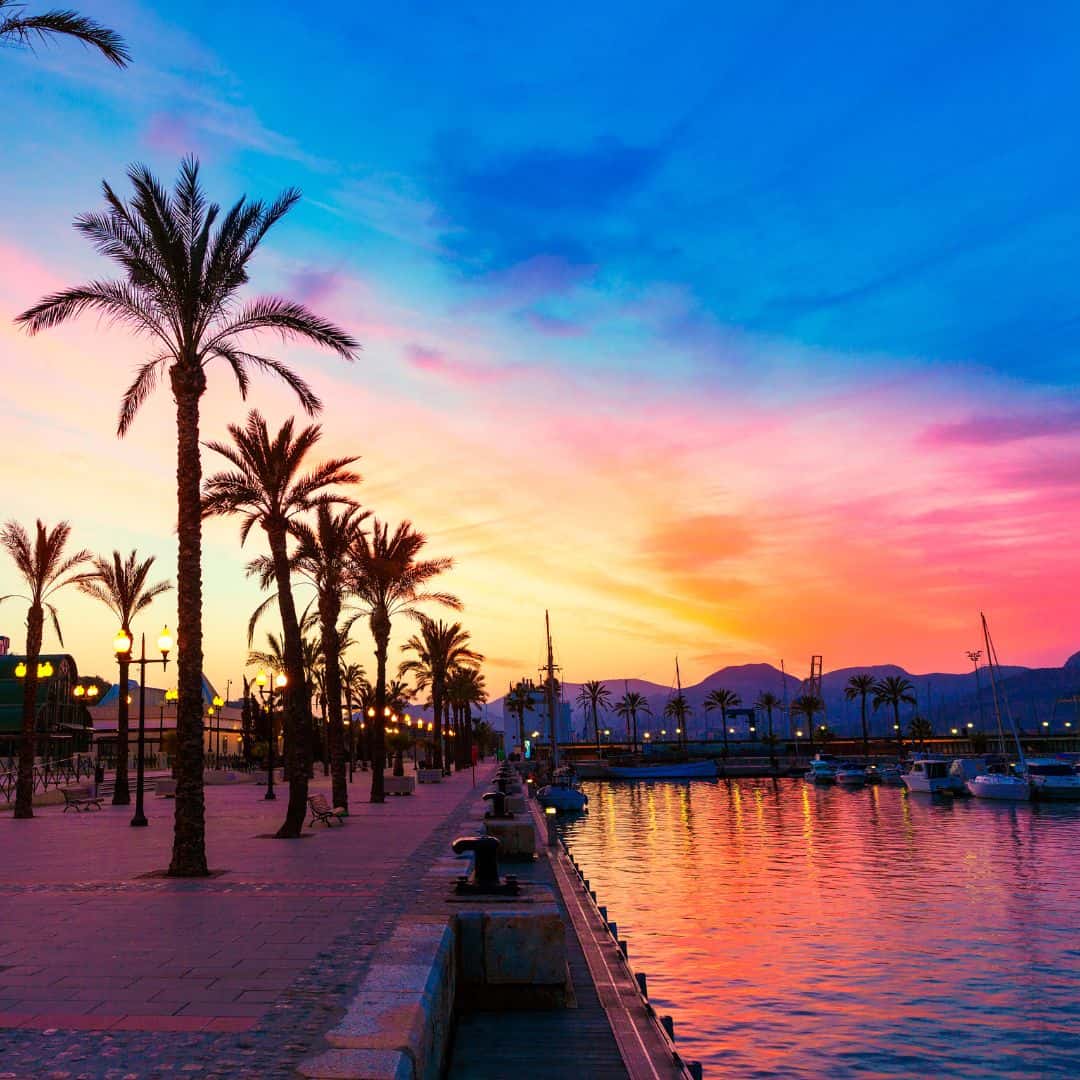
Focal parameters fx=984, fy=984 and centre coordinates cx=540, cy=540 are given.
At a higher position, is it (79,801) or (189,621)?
(189,621)

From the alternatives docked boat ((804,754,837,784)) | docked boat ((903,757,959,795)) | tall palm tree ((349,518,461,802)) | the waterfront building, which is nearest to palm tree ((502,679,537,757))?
docked boat ((804,754,837,784))

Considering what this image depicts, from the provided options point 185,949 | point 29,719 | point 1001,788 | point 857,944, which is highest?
point 29,719

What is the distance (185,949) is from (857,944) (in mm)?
12918

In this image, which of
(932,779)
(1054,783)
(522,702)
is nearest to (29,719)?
(1054,783)

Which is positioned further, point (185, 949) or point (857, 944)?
point (857, 944)

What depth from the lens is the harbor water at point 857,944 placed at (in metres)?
12.0

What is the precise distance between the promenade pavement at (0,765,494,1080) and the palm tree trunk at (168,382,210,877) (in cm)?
121

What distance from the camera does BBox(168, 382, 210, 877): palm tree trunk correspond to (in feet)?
53.5

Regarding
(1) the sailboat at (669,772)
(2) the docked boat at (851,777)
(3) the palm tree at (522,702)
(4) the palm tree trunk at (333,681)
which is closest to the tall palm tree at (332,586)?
(4) the palm tree trunk at (333,681)

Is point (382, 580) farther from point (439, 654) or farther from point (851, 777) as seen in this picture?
point (851, 777)

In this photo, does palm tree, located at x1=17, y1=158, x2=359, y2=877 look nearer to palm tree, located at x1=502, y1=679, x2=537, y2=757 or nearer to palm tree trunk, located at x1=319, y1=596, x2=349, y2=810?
palm tree trunk, located at x1=319, y1=596, x2=349, y2=810

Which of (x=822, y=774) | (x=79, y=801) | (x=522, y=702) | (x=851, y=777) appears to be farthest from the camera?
(x=522, y=702)

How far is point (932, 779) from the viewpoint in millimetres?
65688

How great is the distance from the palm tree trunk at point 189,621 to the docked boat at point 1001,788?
54.5m
